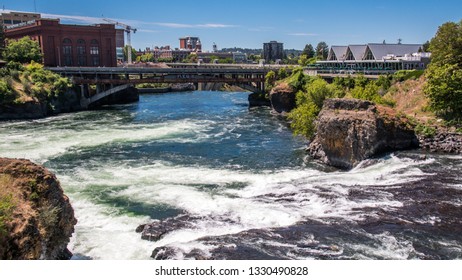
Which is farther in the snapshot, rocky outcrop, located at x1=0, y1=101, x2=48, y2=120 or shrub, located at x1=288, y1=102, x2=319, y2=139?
rocky outcrop, located at x1=0, y1=101, x2=48, y2=120

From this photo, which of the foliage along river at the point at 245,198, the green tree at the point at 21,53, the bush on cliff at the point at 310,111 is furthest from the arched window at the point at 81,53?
the bush on cliff at the point at 310,111

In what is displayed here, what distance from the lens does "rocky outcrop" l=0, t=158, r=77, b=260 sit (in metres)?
13.9

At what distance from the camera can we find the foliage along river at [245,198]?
726 inches

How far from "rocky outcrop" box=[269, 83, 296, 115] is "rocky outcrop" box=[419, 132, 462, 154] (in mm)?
34234

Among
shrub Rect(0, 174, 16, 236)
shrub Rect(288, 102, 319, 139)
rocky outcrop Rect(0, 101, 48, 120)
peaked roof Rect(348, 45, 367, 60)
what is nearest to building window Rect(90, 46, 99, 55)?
rocky outcrop Rect(0, 101, 48, 120)

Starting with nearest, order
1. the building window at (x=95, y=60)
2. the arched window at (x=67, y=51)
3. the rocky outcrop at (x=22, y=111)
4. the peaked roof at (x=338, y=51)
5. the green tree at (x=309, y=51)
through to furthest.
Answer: the rocky outcrop at (x=22, y=111) → the peaked roof at (x=338, y=51) → the arched window at (x=67, y=51) → the building window at (x=95, y=60) → the green tree at (x=309, y=51)

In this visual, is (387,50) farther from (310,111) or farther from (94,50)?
(94,50)

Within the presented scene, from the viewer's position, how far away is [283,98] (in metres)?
70.1

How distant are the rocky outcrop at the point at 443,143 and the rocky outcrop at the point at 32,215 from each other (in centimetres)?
2655

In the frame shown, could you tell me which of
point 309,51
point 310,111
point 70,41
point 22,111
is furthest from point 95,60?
point 309,51

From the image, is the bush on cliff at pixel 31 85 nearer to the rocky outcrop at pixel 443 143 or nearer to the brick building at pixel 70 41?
the brick building at pixel 70 41

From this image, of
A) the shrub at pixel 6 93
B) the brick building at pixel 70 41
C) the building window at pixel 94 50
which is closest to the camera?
the shrub at pixel 6 93

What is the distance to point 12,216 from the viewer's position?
1441 centimetres

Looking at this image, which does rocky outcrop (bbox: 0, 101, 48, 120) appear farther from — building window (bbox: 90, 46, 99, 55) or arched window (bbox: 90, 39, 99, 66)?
building window (bbox: 90, 46, 99, 55)
